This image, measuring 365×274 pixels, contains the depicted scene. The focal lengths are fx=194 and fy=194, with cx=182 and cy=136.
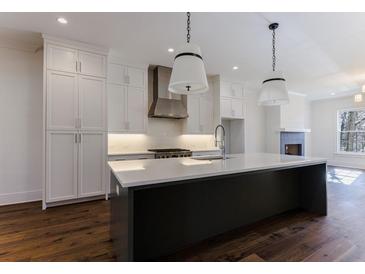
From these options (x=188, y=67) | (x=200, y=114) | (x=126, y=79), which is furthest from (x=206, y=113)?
(x=188, y=67)

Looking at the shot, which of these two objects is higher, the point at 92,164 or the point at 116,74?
the point at 116,74

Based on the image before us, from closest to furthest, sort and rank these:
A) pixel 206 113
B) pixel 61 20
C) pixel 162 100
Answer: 1. pixel 61 20
2. pixel 162 100
3. pixel 206 113

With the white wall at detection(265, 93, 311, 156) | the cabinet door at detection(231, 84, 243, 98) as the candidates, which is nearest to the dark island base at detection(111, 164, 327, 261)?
the cabinet door at detection(231, 84, 243, 98)

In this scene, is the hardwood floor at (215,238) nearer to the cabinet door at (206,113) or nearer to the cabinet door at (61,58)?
the cabinet door at (61,58)

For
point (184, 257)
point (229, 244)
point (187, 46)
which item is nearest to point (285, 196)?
point (229, 244)

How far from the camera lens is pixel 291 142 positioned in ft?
21.6

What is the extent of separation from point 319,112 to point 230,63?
18.8 feet

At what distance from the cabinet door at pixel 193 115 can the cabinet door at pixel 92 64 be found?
212 cm

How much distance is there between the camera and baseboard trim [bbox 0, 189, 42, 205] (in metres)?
3.23

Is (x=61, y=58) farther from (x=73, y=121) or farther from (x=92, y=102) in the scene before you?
(x=73, y=121)

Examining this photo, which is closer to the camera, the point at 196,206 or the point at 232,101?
the point at 196,206

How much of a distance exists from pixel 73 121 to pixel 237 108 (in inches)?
162

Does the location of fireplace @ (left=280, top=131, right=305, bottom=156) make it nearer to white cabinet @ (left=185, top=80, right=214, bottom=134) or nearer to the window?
the window

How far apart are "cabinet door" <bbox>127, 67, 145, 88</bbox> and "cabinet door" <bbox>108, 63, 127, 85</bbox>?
10 centimetres
